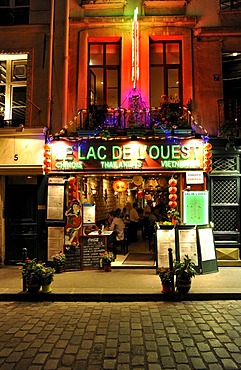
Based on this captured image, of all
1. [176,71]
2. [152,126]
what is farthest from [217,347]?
[176,71]

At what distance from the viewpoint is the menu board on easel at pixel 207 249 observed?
30.6 ft

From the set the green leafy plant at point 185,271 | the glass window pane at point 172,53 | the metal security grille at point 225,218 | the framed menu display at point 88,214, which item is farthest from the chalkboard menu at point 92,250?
the glass window pane at point 172,53

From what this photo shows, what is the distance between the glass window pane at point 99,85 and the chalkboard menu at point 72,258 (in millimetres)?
5340

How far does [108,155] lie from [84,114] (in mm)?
1866

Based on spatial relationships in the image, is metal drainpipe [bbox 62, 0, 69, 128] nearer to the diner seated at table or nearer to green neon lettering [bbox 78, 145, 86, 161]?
green neon lettering [bbox 78, 145, 86, 161]

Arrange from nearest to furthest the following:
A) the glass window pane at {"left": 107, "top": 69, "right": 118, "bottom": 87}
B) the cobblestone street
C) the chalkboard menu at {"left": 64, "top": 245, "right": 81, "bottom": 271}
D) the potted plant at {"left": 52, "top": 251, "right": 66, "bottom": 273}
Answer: the cobblestone street
the potted plant at {"left": 52, "top": 251, "right": 66, "bottom": 273}
the chalkboard menu at {"left": 64, "top": 245, "right": 81, "bottom": 271}
the glass window pane at {"left": 107, "top": 69, "right": 118, "bottom": 87}

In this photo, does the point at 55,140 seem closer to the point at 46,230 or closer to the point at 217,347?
the point at 46,230

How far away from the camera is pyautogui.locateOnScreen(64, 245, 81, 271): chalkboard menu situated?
10.1m

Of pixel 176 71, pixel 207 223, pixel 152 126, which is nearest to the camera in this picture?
pixel 207 223

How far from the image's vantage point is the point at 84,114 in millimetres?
11117

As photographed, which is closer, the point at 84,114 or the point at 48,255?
the point at 48,255

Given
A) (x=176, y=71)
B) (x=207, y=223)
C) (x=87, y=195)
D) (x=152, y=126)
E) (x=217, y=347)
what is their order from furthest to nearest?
(x=87, y=195)
(x=176, y=71)
(x=152, y=126)
(x=207, y=223)
(x=217, y=347)

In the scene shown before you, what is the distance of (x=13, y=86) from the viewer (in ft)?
38.3

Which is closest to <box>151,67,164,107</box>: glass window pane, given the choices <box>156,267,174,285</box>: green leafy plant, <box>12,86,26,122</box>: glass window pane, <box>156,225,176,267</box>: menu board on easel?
<box>156,225,176,267</box>: menu board on easel
